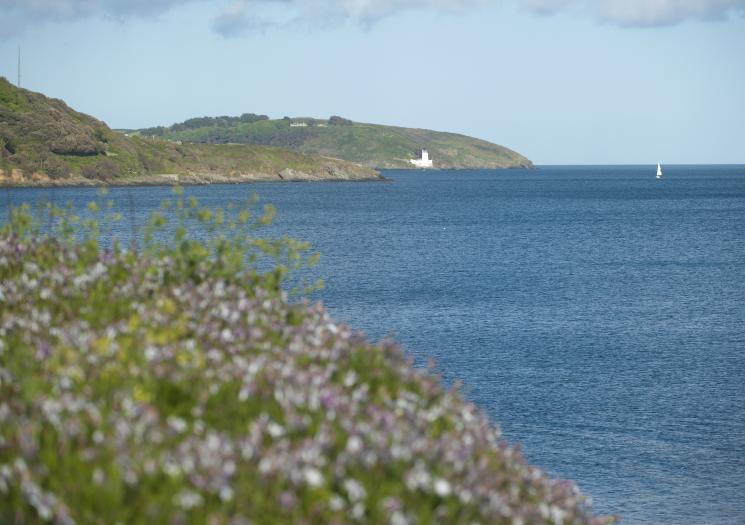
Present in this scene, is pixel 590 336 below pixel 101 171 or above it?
below

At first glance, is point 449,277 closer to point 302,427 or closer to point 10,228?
point 10,228

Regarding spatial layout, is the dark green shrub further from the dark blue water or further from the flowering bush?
the flowering bush

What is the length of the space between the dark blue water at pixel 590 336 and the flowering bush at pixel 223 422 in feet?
19.5

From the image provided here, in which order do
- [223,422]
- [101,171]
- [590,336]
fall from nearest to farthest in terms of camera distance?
[223,422]
[590,336]
[101,171]

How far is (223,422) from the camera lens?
698 centimetres

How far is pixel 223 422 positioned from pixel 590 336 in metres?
39.9

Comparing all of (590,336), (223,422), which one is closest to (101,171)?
(590,336)

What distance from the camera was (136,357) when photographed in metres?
7.81

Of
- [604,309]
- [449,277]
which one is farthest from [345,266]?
[604,309]

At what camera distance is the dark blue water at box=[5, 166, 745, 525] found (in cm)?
2744

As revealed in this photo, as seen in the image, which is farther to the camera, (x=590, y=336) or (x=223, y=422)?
(x=590, y=336)

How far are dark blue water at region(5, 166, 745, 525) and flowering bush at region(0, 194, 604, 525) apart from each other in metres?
5.94

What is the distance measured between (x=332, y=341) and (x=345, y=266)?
61324 millimetres

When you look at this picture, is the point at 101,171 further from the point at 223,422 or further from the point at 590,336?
the point at 223,422
